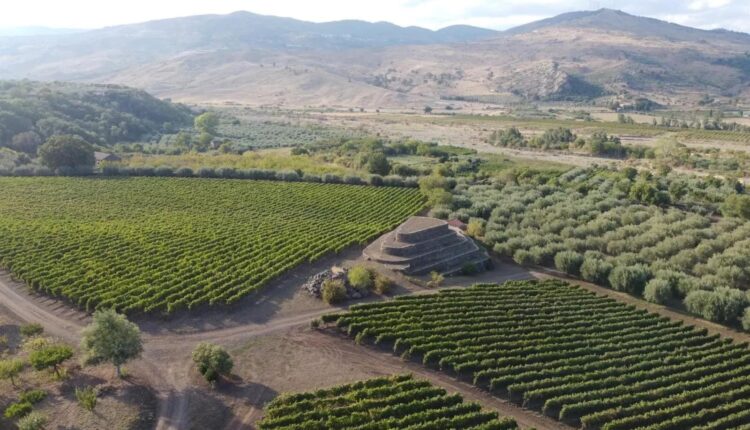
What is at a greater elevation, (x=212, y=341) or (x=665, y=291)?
(x=665, y=291)

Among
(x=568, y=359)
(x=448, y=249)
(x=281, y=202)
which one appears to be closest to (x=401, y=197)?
(x=281, y=202)

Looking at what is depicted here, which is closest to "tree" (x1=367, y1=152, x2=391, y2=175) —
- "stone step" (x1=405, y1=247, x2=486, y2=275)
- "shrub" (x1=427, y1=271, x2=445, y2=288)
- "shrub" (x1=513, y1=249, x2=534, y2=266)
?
"stone step" (x1=405, y1=247, x2=486, y2=275)

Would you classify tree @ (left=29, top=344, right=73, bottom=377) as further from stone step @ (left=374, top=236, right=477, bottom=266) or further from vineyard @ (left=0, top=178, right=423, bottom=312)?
stone step @ (left=374, top=236, right=477, bottom=266)

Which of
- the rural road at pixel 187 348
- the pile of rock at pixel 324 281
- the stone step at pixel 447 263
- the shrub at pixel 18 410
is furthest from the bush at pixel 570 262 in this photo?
the shrub at pixel 18 410

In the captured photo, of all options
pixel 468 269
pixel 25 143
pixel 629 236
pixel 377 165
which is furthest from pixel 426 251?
pixel 25 143

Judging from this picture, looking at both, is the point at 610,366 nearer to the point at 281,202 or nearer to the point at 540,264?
the point at 540,264

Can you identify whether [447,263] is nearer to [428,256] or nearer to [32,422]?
[428,256]

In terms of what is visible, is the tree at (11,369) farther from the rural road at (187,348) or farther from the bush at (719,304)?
the bush at (719,304)
